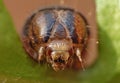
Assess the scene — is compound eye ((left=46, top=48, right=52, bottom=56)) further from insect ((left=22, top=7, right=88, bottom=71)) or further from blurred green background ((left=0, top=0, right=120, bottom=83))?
blurred green background ((left=0, top=0, right=120, bottom=83))

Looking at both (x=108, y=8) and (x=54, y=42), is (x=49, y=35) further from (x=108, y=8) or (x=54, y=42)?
(x=108, y=8)

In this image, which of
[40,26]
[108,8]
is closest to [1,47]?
[40,26]

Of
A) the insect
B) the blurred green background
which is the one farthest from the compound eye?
the blurred green background

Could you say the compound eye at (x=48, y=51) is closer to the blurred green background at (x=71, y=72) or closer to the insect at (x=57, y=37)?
the insect at (x=57, y=37)

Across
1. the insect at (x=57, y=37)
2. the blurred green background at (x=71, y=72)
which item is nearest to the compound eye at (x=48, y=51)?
the insect at (x=57, y=37)

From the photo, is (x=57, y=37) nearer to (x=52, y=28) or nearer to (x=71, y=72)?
(x=52, y=28)

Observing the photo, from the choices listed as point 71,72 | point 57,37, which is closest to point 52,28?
point 57,37
